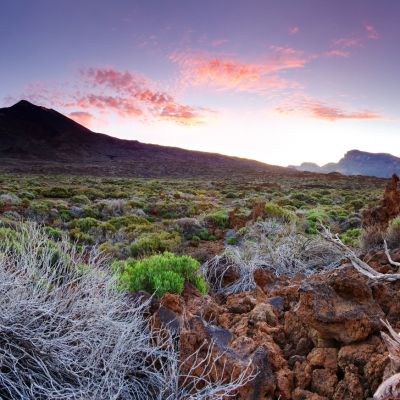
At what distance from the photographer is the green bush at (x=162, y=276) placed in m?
4.61

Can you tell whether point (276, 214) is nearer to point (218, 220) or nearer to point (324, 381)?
point (218, 220)

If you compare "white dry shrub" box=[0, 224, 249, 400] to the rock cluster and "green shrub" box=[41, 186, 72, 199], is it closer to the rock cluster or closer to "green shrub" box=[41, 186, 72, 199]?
the rock cluster

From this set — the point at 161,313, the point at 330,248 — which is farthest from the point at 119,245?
the point at 161,313

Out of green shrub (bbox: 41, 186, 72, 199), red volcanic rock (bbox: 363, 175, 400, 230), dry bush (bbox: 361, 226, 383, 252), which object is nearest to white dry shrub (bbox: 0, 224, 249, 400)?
dry bush (bbox: 361, 226, 383, 252)

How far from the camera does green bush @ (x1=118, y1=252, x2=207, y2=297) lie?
4613 mm

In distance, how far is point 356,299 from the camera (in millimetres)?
3271

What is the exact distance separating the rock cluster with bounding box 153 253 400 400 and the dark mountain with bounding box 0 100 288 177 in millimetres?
67697

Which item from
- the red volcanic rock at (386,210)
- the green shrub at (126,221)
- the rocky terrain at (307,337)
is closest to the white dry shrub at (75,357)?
the rocky terrain at (307,337)

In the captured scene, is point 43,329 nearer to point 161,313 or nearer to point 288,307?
point 161,313

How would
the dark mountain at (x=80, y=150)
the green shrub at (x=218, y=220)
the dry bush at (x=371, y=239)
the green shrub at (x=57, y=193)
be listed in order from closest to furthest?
1. the dry bush at (x=371, y=239)
2. the green shrub at (x=218, y=220)
3. the green shrub at (x=57, y=193)
4. the dark mountain at (x=80, y=150)

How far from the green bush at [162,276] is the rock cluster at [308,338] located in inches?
25.4

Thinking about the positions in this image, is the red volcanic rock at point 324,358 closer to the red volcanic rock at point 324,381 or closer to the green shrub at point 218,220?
the red volcanic rock at point 324,381

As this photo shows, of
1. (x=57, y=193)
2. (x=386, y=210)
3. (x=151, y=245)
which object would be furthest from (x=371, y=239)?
(x=57, y=193)

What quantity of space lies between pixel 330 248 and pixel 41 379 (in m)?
5.08
